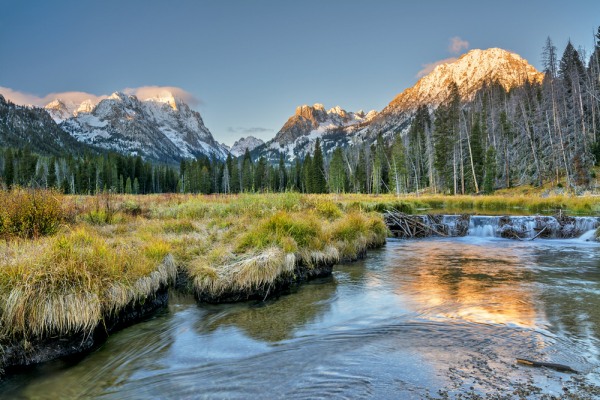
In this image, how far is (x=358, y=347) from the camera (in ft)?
21.5

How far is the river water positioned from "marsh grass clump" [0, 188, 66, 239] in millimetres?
4938

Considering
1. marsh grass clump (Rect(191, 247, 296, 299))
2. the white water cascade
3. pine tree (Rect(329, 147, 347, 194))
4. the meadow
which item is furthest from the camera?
pine tree (Rect(329, 147, 347, 194))

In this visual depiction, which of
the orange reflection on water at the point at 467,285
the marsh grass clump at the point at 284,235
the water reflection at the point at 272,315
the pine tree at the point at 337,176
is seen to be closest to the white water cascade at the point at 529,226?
the orange reflection on water at the point at 467,285

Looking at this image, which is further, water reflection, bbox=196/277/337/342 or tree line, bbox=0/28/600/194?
tree line, bbox=0/28/600/194

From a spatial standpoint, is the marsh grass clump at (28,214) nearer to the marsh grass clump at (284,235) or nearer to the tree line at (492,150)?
the marsh grass clump at (284,235)

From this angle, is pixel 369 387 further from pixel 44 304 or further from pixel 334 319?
pixel 44 304

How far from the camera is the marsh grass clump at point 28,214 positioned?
9.98 m

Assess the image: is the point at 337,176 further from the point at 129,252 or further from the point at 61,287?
the point at 61,287

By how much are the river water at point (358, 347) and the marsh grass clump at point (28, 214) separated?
194 inches

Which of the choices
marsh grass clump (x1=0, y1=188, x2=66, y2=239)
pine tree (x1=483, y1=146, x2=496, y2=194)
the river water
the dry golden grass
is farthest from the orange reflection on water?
pine tree (x1=483, y1=146, x2=496, y2=194)

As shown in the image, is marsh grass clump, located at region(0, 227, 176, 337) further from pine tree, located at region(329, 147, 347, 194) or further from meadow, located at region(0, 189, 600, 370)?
pine tree, located at region(329, 147, 347, 194)

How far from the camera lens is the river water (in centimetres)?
509

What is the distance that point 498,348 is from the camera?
619cm

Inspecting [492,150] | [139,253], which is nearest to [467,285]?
[139,253]
